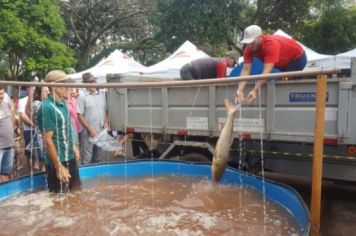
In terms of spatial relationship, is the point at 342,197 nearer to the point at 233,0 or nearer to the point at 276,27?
the point at 233,0

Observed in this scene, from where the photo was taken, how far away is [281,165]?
629 centimetres

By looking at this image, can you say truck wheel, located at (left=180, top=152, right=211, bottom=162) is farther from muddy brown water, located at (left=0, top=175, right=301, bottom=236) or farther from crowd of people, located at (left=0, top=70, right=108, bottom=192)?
crowd of people, located at (left=0, top=70, right=108, bottom=192)

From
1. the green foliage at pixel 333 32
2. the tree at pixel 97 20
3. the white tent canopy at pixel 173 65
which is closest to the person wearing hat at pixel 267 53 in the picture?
the white tent canopy at pixel 173 65

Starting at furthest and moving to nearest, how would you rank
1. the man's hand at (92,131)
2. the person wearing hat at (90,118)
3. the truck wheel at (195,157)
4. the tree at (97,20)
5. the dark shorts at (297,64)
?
the tree at (97,20) → the person wearing hat at (90,118) → the man's hand at (92,131) → the truck wheel at (195,157) → the dark shorts at (297,64)

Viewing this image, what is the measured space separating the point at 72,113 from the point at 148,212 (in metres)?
3.24

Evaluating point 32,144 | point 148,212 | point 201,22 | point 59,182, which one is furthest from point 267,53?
point 201,22

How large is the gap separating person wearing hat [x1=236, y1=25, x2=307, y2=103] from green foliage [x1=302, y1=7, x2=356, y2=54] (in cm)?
1580

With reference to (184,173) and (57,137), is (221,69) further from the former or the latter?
(57,137)

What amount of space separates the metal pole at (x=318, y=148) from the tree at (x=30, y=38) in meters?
16.5

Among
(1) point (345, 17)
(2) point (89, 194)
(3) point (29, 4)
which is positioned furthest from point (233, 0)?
(2) point (89, 194)

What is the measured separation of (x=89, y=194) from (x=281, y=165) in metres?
2.97

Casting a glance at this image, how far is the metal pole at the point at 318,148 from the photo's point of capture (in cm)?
394

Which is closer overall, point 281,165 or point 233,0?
point 281,165

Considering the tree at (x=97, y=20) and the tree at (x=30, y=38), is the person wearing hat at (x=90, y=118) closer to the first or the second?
the tree at (x=30, y=38)
